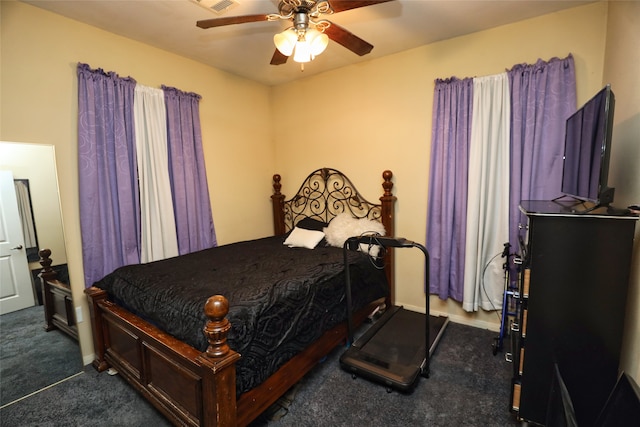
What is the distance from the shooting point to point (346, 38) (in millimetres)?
1917

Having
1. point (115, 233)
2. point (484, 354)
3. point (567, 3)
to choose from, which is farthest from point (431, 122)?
point (115, 233)

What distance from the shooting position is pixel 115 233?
251 cm

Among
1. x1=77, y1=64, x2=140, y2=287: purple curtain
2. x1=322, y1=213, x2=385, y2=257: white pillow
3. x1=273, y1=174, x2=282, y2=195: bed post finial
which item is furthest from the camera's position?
x1=273, y1=174, x2=282, y2=195: bed post finial

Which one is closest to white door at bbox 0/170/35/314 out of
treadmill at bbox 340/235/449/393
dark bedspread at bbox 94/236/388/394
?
dark bedspread at bbox 94/236/388/394

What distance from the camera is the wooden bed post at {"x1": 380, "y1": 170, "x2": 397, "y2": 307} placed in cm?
310

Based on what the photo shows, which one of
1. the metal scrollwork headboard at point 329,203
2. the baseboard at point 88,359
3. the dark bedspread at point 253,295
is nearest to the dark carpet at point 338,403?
the baseboard at point 88,359

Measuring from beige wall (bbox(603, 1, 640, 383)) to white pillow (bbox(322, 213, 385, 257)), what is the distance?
179 centimetres

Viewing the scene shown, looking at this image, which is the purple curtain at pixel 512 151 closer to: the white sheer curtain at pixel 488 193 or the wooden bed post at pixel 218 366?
the white sheer curtain at pixel 488 193

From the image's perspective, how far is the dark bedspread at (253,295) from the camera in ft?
5.38

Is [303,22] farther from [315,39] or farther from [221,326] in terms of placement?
[221,326]

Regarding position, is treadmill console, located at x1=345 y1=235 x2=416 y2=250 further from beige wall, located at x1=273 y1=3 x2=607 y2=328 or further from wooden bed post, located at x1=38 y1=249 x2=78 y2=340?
wooden bed post, located at x1=38 y1=249 x2=78 y2=340

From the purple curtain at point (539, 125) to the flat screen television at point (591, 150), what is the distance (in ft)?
1.10

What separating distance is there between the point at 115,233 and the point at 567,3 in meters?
3.95

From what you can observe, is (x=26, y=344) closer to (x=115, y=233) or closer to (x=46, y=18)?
(x=115, y=233)
